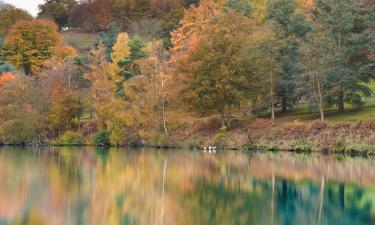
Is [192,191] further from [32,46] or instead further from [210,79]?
[32,46]

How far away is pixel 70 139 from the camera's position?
64438 millimetres

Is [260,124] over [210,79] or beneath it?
beneath

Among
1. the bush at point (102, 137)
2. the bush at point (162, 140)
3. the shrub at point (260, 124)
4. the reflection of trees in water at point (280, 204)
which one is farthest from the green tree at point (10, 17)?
the reflection of trees in water at point (280, 204)

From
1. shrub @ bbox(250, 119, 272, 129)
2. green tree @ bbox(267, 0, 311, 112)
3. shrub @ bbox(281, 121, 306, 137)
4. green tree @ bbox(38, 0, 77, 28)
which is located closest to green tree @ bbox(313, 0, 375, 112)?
green tree @ bbox(267, 0, 311, 112)

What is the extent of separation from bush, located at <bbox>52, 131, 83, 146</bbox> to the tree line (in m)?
0.11

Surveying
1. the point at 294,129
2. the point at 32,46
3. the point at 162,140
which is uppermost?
the point at 32,46

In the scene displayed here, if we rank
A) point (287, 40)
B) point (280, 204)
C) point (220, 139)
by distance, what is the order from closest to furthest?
1. point (280, 204)
2. point (220, 139)
3. point (287, 40)

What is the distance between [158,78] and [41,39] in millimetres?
49298

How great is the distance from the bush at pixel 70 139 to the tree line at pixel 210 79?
0.11 meters

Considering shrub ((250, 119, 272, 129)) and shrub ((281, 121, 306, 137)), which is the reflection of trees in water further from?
shrub ((250, 119, 272, 129))

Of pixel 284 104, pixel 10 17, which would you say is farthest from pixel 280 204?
pixel 10 17

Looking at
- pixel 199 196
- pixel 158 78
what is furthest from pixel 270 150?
pixel 199 196

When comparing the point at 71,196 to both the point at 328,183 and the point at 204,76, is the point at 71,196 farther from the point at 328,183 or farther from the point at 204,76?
the point at 204,76

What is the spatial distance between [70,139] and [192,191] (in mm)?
40707
